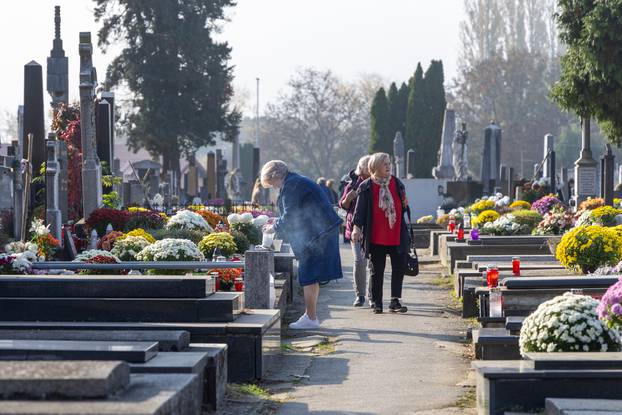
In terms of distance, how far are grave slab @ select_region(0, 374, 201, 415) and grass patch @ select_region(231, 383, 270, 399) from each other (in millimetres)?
1564

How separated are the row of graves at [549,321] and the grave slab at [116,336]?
1790 millimetres

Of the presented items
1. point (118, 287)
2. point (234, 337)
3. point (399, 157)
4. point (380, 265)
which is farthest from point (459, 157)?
point (234, 337)

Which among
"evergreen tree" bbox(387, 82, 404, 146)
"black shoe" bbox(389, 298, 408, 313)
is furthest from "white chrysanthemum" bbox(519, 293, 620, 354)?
"evergreen tree" bbox(387, 82, 404, 146)

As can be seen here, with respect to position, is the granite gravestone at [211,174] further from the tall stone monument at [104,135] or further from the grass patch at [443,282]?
the grass patch at [443,282]

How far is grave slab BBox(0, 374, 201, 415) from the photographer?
5.63 meters

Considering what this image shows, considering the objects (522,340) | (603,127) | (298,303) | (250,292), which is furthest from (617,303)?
(603,127)

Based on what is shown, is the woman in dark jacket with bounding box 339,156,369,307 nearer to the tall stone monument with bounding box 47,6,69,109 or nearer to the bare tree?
the tall stone monument with bounding box 47,6,69,109

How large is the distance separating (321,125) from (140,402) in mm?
83759

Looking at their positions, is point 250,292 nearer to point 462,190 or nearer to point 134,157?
point 462,190

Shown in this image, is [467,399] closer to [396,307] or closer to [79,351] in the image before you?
[79,351]

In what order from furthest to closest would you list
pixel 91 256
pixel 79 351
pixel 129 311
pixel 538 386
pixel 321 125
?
pixel 321 125
pixel 91 256
pixel 129 311
pixel 538 386
pixel 79 351

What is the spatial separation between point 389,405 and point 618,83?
17577 mm

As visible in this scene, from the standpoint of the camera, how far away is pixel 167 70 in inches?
2103

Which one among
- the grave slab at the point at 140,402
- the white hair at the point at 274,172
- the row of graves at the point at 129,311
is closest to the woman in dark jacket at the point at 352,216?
the row of graves at the point at 129,311
